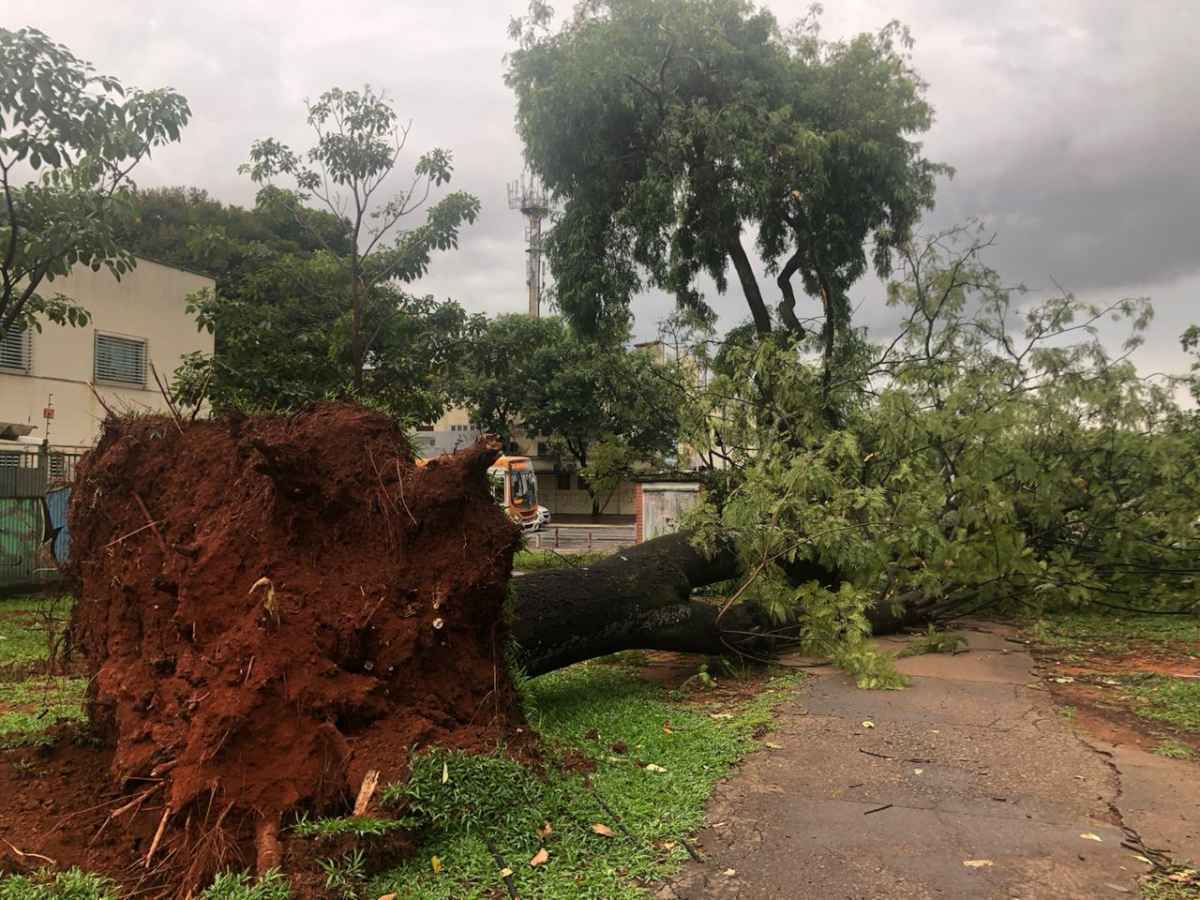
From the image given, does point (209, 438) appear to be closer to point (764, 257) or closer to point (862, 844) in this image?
point (862, 844)

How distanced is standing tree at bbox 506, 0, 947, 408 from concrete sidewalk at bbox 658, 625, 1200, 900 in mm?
9001

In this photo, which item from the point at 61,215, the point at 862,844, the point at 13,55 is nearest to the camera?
the point at 862,844

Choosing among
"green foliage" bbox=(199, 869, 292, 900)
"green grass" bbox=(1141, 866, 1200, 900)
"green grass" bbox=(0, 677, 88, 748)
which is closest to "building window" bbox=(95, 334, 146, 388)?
"green grass" bbox=(0, 677, 88, 748)

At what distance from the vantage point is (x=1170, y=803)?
3842mm

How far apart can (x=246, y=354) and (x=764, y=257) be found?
360 inches

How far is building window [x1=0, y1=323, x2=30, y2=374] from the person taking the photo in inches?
573

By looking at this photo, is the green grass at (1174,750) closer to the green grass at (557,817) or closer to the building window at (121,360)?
the green grass at (557,817)

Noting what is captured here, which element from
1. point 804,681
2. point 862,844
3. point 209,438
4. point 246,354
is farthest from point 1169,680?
point 246,354

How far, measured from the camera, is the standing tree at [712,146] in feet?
41.3

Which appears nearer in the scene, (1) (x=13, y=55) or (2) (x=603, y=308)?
(1) (x=13, y=55)

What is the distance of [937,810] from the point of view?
3771 mm

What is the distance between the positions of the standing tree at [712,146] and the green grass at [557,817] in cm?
984

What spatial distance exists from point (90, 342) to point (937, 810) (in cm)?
1653

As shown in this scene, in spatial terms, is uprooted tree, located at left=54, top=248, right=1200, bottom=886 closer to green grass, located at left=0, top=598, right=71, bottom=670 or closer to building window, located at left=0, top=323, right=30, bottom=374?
green grass, located at left=0, top=598, right=71, bottom=670
